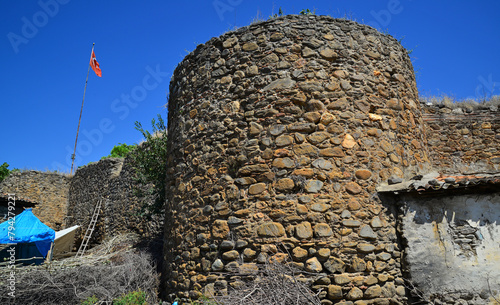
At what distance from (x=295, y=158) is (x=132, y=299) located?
345cm

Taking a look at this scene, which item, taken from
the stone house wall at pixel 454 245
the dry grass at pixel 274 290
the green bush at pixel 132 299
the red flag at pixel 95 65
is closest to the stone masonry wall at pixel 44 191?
the red flag at pixel 95 65

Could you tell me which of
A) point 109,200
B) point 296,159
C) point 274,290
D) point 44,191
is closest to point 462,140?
point 296,159

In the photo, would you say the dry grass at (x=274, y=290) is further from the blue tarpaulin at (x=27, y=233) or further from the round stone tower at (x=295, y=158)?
the blue tarpaulin at (x=27, y=233)

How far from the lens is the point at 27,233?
9727mm

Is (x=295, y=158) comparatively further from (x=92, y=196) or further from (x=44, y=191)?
(x=44, y=191)

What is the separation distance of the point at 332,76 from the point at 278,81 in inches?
32.7

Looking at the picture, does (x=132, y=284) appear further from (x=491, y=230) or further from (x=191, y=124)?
(x=491, y=230)

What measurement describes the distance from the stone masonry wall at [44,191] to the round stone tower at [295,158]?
1452 cm

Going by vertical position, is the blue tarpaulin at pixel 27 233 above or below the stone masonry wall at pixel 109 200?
below

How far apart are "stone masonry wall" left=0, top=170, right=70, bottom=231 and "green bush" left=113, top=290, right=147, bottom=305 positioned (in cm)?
1422

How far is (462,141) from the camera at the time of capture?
7418 mm

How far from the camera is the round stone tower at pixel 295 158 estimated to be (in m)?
5.01

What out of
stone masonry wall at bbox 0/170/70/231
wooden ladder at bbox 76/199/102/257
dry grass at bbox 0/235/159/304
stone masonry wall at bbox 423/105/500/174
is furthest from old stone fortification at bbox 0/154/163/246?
stone masonry wall at bbox 423/105/500/174

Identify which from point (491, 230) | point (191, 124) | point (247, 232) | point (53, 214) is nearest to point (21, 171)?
point (53, 214)
